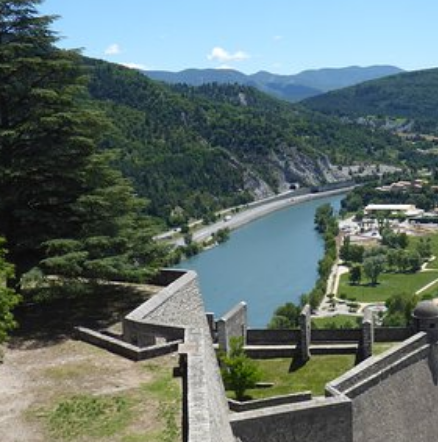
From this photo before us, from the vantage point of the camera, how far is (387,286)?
91188mm

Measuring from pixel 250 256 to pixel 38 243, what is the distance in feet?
312

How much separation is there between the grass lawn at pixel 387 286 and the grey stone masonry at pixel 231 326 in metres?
61.2

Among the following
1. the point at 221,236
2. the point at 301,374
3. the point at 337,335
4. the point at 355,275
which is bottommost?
the point at 355,275

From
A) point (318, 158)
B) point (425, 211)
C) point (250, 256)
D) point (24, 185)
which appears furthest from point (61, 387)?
point (318, 158)

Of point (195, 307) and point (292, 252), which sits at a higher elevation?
point (195, 307)

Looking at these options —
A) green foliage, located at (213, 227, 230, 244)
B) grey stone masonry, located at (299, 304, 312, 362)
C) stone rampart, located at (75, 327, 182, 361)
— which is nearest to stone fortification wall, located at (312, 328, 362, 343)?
grey stone masonry, located at (299, 304, 312, 362)

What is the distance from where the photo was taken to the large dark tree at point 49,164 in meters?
19.1

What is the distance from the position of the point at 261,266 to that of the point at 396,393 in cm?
8633

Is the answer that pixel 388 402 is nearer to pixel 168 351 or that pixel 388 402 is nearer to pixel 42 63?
pixel 168 351

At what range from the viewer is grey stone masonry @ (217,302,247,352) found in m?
23.1

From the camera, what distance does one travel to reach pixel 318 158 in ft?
652

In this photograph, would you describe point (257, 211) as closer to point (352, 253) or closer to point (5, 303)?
point (352, 253)

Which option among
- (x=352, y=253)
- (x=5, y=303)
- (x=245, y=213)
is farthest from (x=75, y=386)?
(x=245, y=213)

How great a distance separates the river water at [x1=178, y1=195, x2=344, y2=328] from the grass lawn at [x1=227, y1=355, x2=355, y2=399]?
2032 inches
